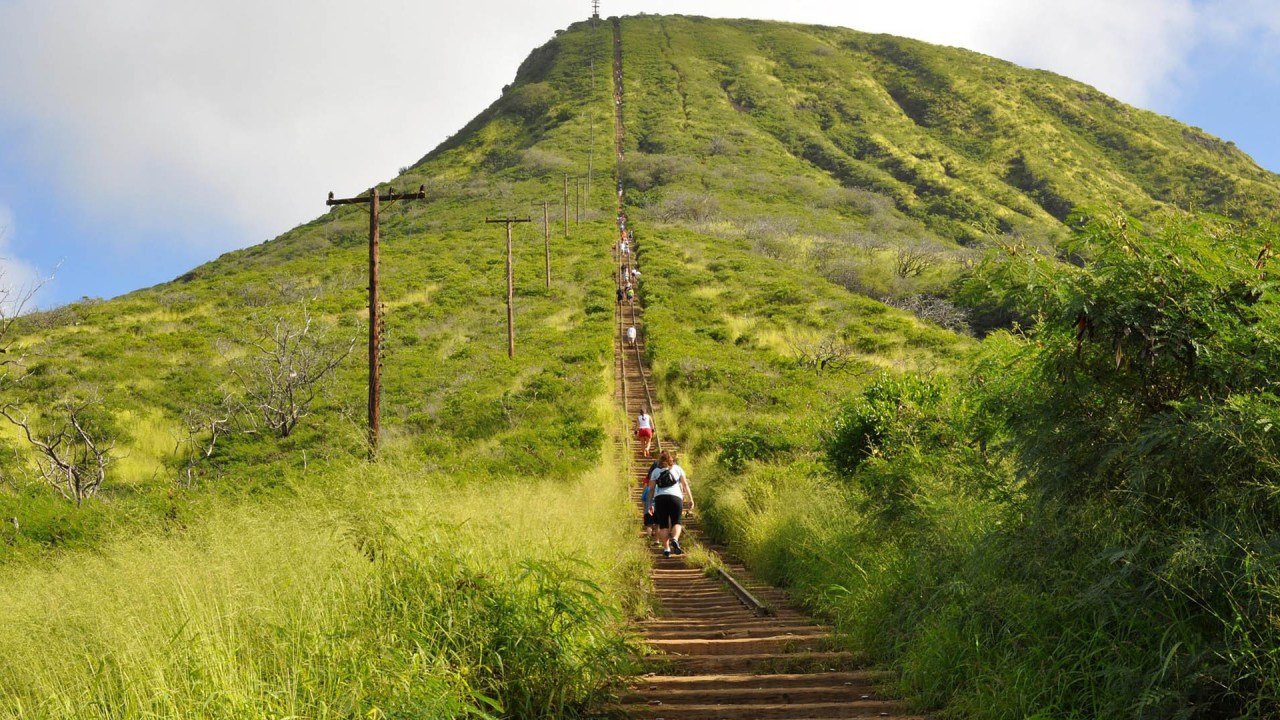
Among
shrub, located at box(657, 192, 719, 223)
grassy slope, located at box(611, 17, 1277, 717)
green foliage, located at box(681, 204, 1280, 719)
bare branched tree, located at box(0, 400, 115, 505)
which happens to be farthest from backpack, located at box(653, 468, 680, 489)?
shrub, located at box(657, 192, 719, 223)

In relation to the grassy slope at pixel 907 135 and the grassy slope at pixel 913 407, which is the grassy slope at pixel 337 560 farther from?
the grassy slope at pixel 907 135

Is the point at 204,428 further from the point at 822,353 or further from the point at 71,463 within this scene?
the point at 822,353

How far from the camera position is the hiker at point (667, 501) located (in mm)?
13320

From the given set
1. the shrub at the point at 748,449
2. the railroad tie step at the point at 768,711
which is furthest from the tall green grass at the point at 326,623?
the shrub at the point at 748,449

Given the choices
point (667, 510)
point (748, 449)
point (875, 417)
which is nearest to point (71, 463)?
point (667, 510)

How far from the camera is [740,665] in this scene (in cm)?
764

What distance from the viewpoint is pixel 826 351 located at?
32.8 metres

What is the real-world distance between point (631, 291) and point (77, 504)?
33024 millimetres

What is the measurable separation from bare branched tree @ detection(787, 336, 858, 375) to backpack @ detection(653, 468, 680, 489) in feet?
57.8

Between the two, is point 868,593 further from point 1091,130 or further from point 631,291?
point 1091,130

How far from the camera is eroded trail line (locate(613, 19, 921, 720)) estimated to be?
6453 millimetres

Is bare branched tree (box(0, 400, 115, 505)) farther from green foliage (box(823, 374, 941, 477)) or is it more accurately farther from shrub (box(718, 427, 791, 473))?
shrub (box(718, 427, 791, 473))

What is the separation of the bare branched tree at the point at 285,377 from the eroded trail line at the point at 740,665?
1681 cm

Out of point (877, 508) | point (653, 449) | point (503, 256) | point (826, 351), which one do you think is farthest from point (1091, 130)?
point (877, 508)
